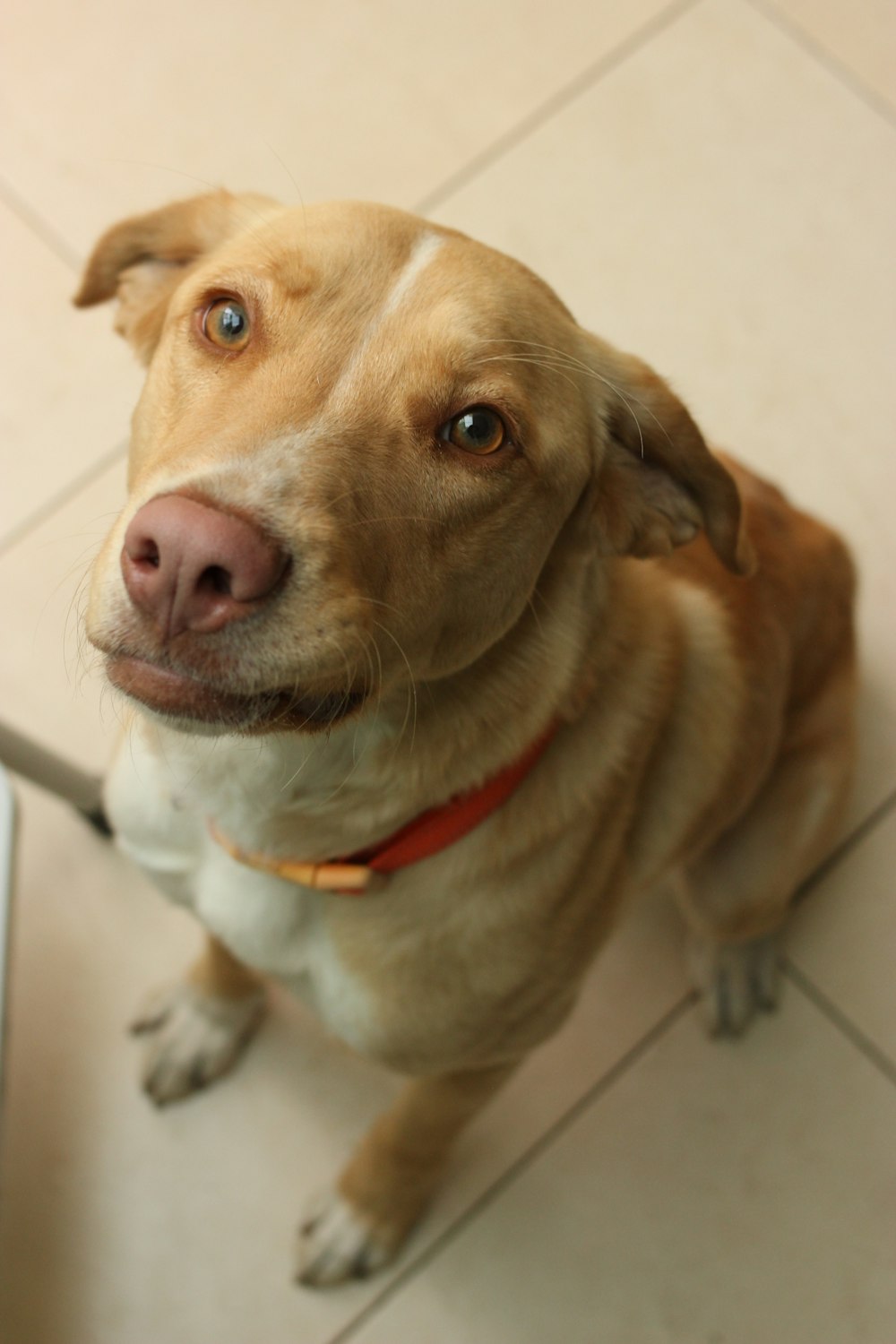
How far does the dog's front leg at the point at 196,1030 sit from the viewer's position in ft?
6.75

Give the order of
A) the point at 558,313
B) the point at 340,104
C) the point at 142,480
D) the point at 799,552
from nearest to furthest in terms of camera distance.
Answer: the point at 142,480, the point at 558,313, the point at 799,552, the point at 340,104

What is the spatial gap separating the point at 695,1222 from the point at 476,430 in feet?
5.21

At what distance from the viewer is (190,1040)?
206cm

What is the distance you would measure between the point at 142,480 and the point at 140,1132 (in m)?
1.43

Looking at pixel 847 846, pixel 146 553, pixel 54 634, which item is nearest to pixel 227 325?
pixel 146 553

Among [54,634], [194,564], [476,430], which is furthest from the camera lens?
[54,634]

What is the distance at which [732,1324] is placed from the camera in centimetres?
203

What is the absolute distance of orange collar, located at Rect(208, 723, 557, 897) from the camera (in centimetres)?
136

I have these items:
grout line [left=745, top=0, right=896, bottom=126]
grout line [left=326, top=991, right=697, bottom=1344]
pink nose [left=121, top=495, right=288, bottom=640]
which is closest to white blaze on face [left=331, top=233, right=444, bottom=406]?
pink nose [left=121, top=495, right=288, bottom=640]

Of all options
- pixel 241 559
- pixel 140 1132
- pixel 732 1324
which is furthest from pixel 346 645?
pixel 732 1324

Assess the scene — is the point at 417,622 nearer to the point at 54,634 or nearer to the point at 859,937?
the point at 54,634

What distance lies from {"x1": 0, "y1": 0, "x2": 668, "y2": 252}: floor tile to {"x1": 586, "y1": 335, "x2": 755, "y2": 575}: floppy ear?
1618 mm

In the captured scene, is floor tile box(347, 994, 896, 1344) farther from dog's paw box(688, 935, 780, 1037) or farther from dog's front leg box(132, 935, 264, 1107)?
dog's front leg box(132, 935, 264, 1107)

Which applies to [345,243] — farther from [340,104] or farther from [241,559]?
[340,104]
